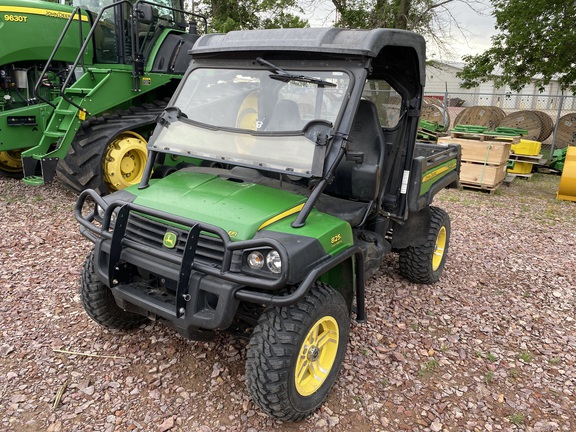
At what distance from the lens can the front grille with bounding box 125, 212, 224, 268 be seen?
255cm

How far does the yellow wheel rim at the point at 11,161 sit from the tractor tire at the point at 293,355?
259 inches

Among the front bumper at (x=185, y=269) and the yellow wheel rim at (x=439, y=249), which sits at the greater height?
the front bumper at (x=185, y=269)

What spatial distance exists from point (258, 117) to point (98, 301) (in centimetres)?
167

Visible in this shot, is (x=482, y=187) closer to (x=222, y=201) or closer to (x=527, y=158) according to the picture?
(x=527, y=158)

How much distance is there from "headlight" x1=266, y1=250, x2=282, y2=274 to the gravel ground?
38.5 inches

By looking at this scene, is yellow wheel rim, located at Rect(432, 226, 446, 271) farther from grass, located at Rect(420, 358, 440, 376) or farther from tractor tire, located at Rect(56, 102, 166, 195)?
tractor tire, located at Rect(56, 102, 166, 195)

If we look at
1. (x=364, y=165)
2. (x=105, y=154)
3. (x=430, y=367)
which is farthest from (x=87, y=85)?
(x=430, y=367)

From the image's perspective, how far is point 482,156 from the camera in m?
8.87

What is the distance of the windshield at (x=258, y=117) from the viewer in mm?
2830

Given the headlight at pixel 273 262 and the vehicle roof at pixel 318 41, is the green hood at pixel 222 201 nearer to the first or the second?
the headlight at pixel 273 262

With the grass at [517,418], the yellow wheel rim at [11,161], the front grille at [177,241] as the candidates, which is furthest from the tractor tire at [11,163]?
the grass at [517,418]

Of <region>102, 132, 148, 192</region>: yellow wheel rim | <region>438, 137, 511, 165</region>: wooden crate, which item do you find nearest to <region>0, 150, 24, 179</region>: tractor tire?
<region>102, 132, 148, 192</region>: yellow wheel rim

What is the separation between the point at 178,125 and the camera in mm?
3254

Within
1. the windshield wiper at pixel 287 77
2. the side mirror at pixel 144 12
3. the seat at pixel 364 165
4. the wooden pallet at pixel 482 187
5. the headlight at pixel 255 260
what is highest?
the side mirror at pixel 144 12
